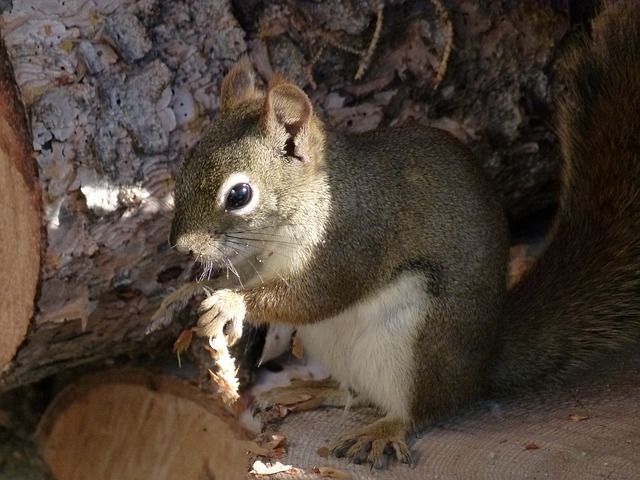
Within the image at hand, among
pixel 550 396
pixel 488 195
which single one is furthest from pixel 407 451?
pixel 488 195

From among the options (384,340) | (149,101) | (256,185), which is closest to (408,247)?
(384,340)

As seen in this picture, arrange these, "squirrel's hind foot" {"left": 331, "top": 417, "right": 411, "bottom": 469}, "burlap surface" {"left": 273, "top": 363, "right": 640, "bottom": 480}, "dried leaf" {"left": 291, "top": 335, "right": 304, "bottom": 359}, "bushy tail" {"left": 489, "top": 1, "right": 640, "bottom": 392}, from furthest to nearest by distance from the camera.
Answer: "dried leaf" {"left": 291, "top": 335, "right": 304, "bottom": 359} → "bushy tail" {"left": 489, "top": 1, "right": 640, "bottom": 392} → "squirrel's hind foot" {"left": 331, "top": 417, "right": 411, "bottom": 469} → "burlap surface" {"left": 273, "top": 363, "right": 640, "bottom": 480}

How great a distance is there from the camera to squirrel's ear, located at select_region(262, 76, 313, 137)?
148 centimetres

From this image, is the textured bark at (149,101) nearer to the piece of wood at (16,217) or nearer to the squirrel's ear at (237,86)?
the piece of wood at (16,217)

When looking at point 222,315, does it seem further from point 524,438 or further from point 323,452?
point 524,438

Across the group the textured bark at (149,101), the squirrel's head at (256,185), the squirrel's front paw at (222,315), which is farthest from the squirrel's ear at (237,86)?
the squirrel's front paw at (222,315)

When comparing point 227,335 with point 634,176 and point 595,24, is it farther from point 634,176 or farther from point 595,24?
point 595,24

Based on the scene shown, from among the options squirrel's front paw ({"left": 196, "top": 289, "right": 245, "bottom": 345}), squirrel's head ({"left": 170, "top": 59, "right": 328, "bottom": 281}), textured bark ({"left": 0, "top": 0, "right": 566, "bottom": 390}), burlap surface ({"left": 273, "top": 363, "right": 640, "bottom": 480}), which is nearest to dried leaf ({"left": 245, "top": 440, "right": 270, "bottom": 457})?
burlap surface ({"left": 273, "top": 363, "right": 640, "bottom": 480})

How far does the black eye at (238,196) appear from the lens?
1.50 m

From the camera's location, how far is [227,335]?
1584 mm

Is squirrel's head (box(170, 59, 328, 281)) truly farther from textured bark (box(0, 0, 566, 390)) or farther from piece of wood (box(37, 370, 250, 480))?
piece of wood (box(37, 370, 250, 480))

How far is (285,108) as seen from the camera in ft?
4.95

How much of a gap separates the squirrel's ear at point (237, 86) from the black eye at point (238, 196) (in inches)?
8.0

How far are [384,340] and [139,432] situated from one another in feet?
2.32
